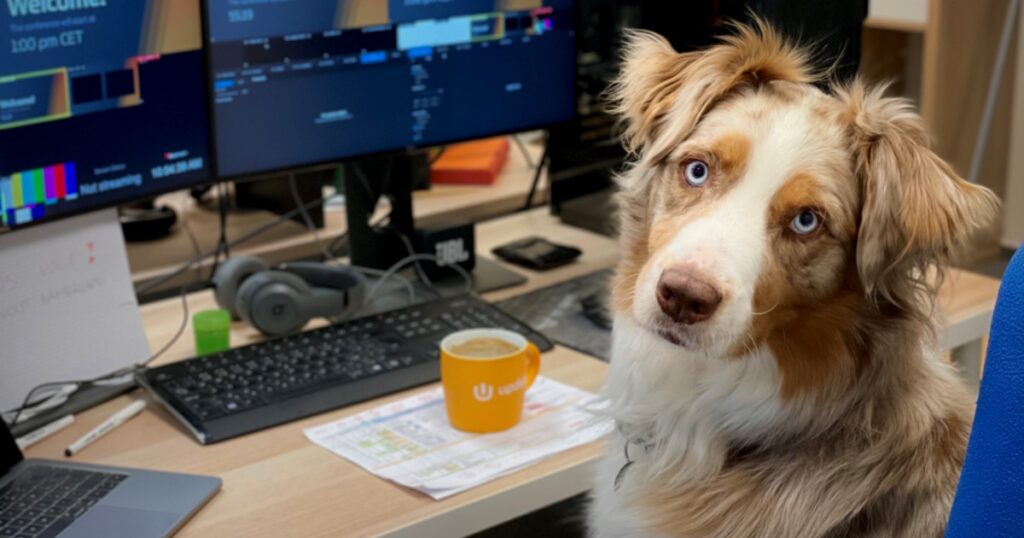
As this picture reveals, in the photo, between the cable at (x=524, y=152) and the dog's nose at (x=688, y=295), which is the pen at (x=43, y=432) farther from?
the cable at (x=524, y=152)

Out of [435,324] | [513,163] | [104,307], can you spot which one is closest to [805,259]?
[435,324]

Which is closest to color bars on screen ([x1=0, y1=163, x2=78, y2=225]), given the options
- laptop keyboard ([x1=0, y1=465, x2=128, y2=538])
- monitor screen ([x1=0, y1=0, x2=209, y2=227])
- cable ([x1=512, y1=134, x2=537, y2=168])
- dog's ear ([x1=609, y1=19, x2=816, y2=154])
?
monitor screen ([x1=0, y1=0, x2=209, y2=227])

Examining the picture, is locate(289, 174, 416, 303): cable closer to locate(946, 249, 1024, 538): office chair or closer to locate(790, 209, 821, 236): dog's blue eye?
locate(790, 209, 821, 236): dog's blue eye

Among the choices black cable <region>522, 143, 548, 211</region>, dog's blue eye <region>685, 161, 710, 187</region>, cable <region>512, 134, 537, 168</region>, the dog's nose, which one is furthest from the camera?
cable <region>512, 134, 537, 168</region>

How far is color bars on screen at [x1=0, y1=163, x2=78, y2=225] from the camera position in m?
1.53

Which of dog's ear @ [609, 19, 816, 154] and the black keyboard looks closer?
dog's ear @ [609, 19, 816, 154]

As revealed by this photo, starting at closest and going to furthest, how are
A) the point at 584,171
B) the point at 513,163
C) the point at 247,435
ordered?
1. the point at 247,435
2. the point at 584,171
3. the point at 513,163

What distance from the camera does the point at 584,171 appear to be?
2.23 metres

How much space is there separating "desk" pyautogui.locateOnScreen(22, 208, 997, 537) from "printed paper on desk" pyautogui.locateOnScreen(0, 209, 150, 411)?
0.09m

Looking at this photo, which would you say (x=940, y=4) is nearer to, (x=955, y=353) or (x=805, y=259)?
(x=955, y=353)

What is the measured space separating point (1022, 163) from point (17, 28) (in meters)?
3.50

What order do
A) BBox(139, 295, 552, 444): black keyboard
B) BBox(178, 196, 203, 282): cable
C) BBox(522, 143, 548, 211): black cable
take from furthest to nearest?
1. BBox(522, 143, 548, 211): black cable
2. BBox(178, 196, 203, 282): cable
3. BBox(139, 295, 552, 444): black keyboard

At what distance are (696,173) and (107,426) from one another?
0.78 m

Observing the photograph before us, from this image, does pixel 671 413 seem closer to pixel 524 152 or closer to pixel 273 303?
pixel 273 303
